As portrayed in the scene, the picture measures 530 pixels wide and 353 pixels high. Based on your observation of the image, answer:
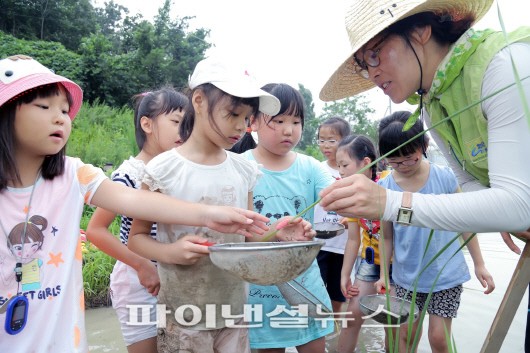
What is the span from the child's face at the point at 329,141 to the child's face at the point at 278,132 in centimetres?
186

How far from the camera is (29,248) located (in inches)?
58.9

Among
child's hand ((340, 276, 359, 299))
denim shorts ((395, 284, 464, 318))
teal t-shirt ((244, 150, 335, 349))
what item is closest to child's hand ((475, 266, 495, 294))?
denim shorts ((395, 284, 464, 318))

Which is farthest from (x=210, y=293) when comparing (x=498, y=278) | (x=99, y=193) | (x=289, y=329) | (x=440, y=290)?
(x=498, y=278)

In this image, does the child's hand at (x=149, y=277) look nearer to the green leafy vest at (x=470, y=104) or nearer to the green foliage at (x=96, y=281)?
the green leafy vest at (x=470, y=104)

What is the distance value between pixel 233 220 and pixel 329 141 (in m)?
2.96

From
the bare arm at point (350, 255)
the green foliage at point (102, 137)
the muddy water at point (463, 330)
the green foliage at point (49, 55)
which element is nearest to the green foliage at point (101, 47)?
the green foliage at point (49, 55)

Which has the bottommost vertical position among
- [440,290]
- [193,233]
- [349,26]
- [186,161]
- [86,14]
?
[440,290]

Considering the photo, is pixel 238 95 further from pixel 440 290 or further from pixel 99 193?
pixel 440 290

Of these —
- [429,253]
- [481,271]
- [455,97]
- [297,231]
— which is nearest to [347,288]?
[429,253]

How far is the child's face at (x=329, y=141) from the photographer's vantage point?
4.34 meters

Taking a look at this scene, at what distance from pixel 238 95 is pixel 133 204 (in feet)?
1.92

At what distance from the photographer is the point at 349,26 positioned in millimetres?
1724

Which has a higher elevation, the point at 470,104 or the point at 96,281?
the point at 470,104

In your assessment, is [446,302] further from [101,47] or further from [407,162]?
[101,47]
